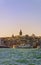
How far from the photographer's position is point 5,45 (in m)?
93.9

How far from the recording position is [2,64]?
899 inches

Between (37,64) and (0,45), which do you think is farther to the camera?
(0,45)

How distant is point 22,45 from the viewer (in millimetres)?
96062

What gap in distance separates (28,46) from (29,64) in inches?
2928

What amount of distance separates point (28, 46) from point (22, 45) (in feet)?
8.87

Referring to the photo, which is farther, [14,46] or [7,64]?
[14,46]

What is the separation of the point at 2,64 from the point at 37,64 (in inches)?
118

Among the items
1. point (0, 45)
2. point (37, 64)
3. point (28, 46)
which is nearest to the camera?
point (37, 64)

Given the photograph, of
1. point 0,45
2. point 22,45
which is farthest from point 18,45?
point 0,45

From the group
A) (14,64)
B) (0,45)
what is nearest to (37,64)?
(14,64)

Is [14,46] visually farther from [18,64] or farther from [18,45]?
[18,64]

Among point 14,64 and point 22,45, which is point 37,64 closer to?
point 14,64

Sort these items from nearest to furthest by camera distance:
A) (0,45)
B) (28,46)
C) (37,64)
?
(37,64) → (0,45) → (28,46)

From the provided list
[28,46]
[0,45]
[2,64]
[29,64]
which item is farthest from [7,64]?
[28,46]
